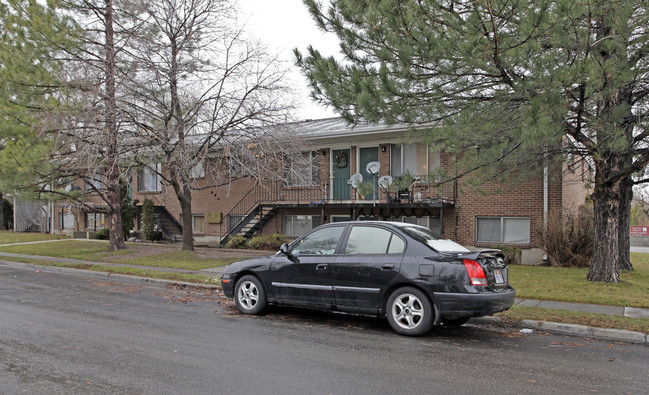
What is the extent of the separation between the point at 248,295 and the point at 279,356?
2.54 meters

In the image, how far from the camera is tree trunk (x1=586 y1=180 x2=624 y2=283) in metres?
10.2

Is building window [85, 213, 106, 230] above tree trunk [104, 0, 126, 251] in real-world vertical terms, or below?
below

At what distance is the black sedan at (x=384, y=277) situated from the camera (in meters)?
6.16

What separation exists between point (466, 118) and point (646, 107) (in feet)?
11.8

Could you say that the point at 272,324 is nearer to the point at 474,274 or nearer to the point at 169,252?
the point at 474,274

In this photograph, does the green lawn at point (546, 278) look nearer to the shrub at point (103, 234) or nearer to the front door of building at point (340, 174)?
the shrub at point (103, 234)

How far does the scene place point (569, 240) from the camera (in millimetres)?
13492

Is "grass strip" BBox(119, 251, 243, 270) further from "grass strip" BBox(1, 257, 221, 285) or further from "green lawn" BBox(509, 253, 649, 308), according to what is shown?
"green lawn" BBox(509, 253, 649, 308)

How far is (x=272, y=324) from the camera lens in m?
7.19

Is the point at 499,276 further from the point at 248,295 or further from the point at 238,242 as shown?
the point at 238,242

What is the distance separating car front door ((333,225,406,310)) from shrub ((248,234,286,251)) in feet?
35.9

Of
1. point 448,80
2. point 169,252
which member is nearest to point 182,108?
point 169,252

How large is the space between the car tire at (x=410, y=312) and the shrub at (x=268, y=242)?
37.9ft

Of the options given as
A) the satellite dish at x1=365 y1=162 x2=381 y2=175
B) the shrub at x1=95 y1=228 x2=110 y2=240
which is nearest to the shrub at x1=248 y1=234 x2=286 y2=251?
the satellite dish at x1=365 y1=162 x2=381 y2=175
